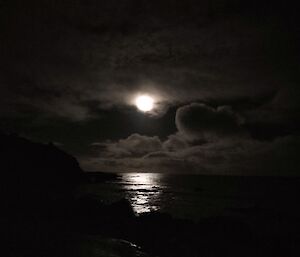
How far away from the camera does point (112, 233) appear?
23000mm

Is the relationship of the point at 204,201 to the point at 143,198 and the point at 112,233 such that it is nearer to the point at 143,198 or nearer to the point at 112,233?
the point at 143,198

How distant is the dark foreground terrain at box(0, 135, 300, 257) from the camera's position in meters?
17.5

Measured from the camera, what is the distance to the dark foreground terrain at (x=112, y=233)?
1752cm

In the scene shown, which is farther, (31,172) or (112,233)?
(31,172)

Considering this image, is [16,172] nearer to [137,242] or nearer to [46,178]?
[46,178]

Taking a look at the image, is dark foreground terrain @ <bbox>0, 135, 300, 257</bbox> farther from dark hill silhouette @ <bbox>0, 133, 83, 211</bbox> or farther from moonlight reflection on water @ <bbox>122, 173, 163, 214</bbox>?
moonlight reflection on water @ <bbox>122, 173, 163, 214</bbox>

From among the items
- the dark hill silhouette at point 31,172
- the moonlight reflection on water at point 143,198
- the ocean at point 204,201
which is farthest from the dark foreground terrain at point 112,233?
the moonlight reflection on water at point 143,198

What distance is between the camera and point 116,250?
17969mm

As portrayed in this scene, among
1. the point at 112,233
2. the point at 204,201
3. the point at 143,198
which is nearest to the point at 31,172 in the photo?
the point at 143,198

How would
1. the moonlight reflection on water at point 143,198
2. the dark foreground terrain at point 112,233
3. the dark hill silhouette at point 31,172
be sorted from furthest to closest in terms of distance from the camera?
1. the moonlight reflection on water at point 143,198
2. the dark hill silhouette at point 31,172
3. the dark foreground terrain at point 112,233

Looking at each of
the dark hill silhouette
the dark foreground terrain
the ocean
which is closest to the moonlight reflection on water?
the ocean

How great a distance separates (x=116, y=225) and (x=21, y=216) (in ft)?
26.4

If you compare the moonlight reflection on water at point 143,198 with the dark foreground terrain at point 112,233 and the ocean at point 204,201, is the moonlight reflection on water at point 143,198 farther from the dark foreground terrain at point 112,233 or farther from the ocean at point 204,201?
the dark foreground terrain at point 112,233

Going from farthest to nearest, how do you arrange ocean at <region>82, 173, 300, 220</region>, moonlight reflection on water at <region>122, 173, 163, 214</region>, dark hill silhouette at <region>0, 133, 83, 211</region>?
moonlight reflection on water at <region>122, 173, 163, 214</region> → ocean at <region>82, 173, 300, 220</region> → dark hill silhouette at <region>0, 133, 83, 211</region>
